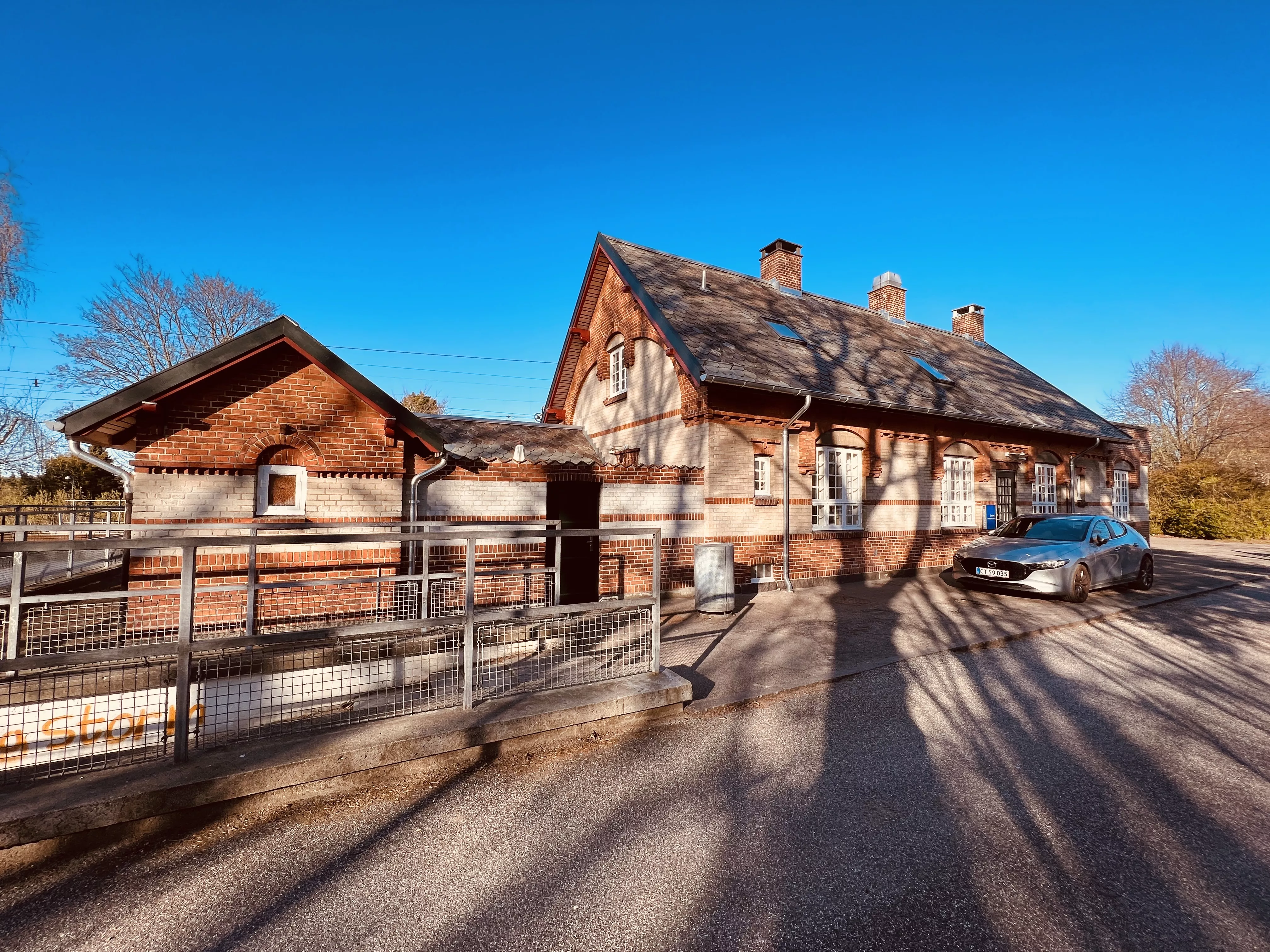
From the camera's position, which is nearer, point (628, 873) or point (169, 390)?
point (628, 873)

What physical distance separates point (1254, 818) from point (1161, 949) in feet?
5.84

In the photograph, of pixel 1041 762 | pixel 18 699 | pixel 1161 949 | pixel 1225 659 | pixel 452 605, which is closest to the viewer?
pixel 1161 949

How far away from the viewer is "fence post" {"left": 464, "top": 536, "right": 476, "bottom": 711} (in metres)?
4.17

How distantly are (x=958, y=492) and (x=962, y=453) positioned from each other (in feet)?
3.22

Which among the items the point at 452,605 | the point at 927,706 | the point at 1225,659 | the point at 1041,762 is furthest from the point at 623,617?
the point at 1225,659

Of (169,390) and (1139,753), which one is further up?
(169,390)

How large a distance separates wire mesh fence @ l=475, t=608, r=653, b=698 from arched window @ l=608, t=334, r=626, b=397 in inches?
290

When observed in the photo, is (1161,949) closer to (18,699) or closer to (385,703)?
(385,703)

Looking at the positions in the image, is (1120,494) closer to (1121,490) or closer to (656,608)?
(1121,490)

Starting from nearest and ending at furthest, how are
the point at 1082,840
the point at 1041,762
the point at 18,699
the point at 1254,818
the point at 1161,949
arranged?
the point at 1161,949 → the point at 1082,840 → the point at 1254,818 → the point at 1041,762 → the point at 18,699

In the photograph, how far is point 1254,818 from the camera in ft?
11.0

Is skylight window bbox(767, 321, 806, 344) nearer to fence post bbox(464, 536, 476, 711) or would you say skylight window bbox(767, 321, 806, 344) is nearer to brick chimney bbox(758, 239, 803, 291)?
brick chimney bbox(758, 239, 803, 291)

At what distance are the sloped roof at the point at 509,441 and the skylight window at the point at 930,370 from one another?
9397 mm

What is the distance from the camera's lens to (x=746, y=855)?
2975 mm
